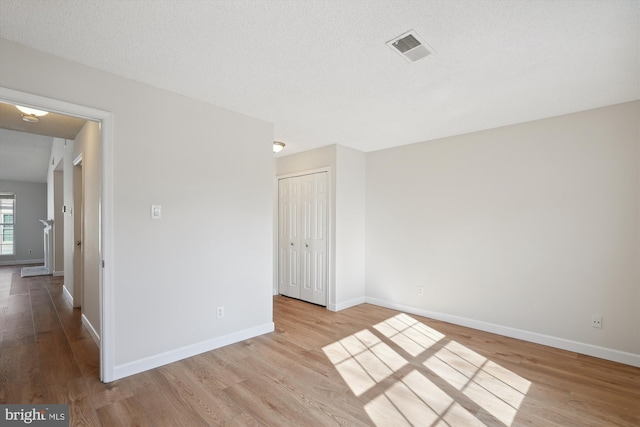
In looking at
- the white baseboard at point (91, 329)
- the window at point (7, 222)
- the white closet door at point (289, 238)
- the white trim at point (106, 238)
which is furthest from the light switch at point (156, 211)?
the window at point (7, 222)

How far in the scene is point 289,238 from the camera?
16.8 feet

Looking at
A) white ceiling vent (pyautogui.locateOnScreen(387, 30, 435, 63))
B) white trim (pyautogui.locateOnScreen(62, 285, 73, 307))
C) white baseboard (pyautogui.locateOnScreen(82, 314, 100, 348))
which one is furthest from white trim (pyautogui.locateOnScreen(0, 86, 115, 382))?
white trim (pyautogui.locateOnScreen(62, 285, 73, 307))

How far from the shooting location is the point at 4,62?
6.53 feet

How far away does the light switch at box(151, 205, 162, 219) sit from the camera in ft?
8.66

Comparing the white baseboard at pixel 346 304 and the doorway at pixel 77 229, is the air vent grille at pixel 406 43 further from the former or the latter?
the doorway at pixel 77 229

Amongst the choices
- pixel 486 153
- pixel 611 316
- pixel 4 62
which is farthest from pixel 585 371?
pixel 4 62

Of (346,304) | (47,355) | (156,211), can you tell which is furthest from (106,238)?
(346,304)

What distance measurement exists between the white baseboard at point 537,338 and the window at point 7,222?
1118 centimetres

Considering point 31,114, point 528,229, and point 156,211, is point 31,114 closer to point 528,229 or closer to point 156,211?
point 156,211

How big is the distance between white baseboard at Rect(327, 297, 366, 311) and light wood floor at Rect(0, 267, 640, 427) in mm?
841

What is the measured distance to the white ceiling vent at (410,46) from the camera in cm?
191

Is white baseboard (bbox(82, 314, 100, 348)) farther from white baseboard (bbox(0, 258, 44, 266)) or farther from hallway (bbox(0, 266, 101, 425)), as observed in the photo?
white baseboard (bbox(0, 258, 44, 266))

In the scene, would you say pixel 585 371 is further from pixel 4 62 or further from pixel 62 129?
pixel 62 129

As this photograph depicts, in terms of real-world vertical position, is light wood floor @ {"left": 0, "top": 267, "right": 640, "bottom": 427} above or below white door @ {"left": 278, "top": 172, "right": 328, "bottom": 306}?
below
